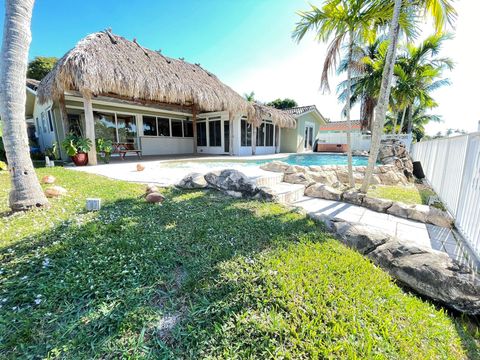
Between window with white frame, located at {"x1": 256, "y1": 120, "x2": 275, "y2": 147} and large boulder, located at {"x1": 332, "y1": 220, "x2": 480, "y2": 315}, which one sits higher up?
window with white frame, located at {"x1": 256, "y1": 120, "x2": 275, "y2": 147}

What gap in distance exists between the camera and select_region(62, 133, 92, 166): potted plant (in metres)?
7.07

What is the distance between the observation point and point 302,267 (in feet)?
6.22

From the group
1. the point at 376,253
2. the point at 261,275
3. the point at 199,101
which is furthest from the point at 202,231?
the point at 199,101

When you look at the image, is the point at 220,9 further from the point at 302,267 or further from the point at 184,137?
the point at 302,267

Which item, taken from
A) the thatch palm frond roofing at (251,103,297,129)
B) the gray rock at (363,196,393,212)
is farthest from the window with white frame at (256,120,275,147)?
the gray rock at (363,196,393,212)

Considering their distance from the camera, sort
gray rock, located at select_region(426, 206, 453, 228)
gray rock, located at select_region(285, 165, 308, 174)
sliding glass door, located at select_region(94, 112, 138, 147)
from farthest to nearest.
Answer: sliding glass door, located at select_region(94, 112, 138, 147) < gray rock, located at select_region(285, 165, 308, 174) < gray rock, located at select_region(426, 206, 453, 228)

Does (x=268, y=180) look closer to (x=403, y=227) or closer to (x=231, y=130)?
(x=403, y=227)

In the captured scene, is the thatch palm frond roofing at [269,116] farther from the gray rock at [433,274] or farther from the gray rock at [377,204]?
the gray rock at [433,274]

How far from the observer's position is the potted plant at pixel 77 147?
7066 millimetres

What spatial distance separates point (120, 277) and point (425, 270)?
8.76 ft

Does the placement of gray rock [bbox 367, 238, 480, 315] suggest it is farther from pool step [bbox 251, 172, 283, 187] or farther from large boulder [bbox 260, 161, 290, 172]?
large boulder [bbox 260, 161, 290, 172]

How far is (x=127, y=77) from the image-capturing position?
24.3 feet

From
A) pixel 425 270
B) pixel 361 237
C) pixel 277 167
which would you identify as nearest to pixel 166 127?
pixel 277 167

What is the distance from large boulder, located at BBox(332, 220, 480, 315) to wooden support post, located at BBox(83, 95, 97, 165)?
8.52m
